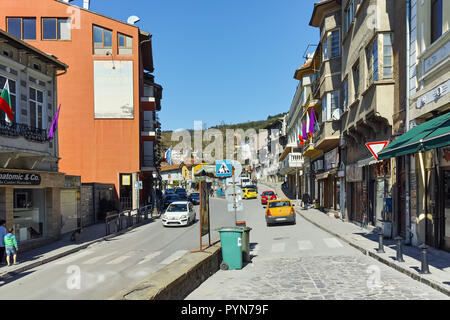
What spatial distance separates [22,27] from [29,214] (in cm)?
2253

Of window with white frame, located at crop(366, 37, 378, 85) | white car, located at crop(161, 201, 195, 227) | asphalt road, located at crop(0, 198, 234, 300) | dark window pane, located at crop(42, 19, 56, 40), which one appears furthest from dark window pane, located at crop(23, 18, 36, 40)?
window with white frame, located at crop(366, 37, 378, 85)

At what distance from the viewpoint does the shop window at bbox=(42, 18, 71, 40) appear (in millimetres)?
34125

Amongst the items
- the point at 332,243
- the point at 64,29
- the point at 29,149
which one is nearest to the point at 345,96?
the point at 332,243

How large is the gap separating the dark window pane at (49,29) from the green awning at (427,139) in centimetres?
3129

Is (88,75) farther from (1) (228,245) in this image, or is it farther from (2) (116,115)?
(1) (228,245)

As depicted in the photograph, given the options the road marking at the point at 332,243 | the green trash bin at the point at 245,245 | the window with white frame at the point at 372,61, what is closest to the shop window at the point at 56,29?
the window with white frame at the point at 372,61

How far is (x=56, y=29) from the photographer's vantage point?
34.5m

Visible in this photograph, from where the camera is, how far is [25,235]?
17141mm

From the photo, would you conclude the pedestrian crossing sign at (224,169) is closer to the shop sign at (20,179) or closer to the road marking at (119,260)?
the road marking at (119,260)

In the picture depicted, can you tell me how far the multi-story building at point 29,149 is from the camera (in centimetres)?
1555

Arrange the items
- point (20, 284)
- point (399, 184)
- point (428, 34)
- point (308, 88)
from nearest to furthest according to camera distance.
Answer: point (20, 284) → point (428, 34) → point (399, 184) → point (308, 88)

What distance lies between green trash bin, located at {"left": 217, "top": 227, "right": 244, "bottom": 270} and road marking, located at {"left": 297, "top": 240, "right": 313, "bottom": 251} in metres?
4.37

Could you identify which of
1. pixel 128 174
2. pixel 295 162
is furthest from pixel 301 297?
pixel 295 162

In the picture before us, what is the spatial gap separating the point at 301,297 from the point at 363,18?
14.4 meters
